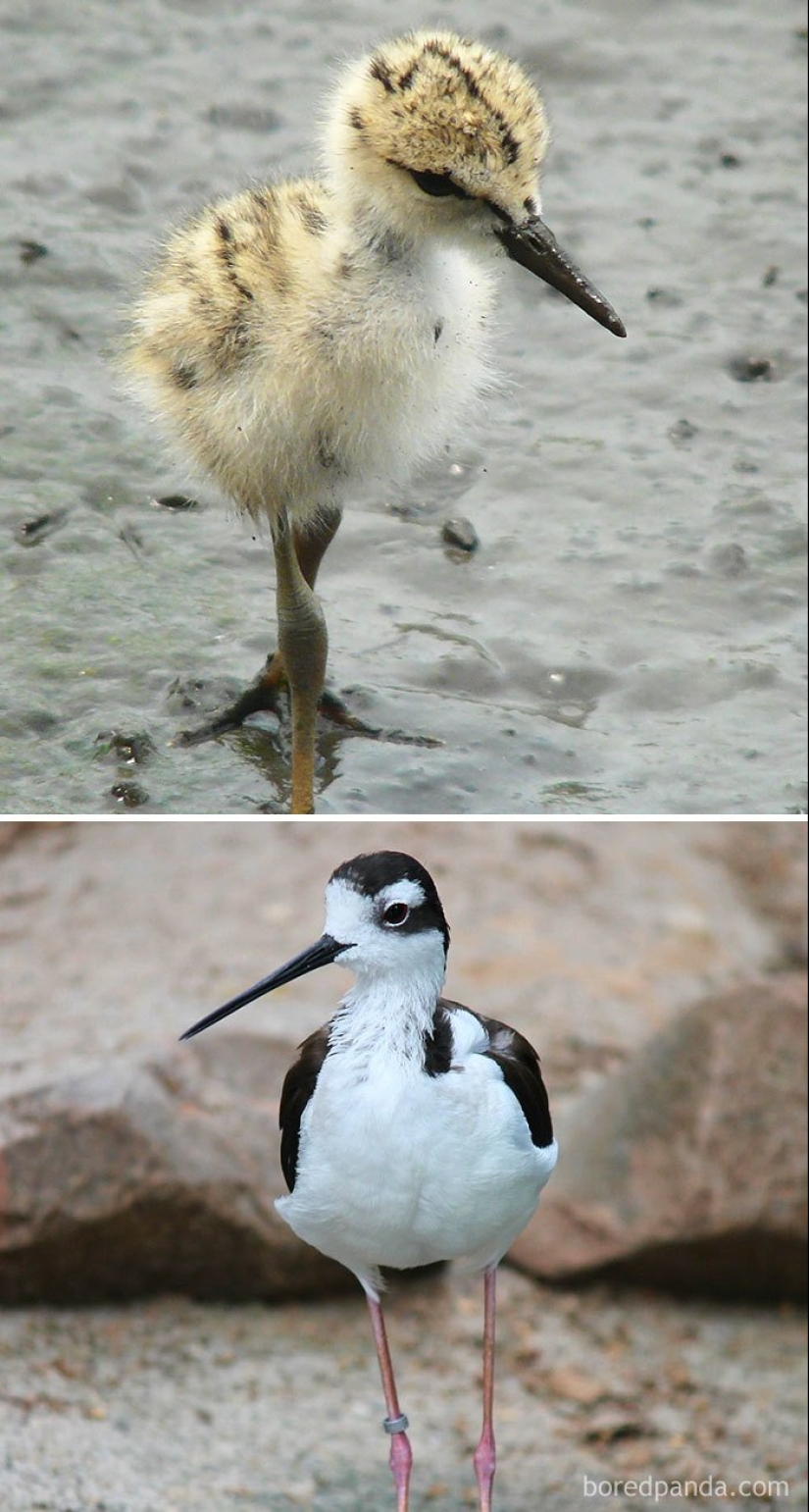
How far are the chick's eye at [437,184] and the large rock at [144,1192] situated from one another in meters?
1.54

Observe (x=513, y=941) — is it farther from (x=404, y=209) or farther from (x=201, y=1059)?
(x=404, y=209)

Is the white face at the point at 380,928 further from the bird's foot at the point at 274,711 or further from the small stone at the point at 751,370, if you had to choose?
the small stone at the point at 751,370

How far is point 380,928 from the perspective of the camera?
2.92m

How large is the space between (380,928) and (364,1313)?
4.24ft

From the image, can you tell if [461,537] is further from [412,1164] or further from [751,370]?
[412,1164]

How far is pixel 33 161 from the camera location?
5.15 meters

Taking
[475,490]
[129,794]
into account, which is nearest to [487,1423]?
[129,794]

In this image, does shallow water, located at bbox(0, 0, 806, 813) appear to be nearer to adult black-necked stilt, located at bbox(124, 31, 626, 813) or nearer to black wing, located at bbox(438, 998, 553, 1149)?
adult black-necked stilt, located at bbox(124, 31, 626, 813)

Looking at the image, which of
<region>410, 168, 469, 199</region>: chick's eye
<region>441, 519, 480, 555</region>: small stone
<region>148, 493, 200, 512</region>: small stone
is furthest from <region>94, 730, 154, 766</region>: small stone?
<region>410, 168, 469, 199</region>: chick's eye

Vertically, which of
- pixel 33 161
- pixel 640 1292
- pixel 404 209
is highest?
pixel 404 209

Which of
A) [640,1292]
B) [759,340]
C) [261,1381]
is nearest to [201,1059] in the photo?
[261,1381]

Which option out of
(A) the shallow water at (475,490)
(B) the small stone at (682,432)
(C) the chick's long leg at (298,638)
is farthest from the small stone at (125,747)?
(B) the small stone at (682,432)

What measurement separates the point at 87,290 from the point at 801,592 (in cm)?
164

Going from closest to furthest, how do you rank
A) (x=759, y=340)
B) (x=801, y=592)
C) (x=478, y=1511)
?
(x=478, y=1511) < (x=801, y=592) < (x=759, y=340)
